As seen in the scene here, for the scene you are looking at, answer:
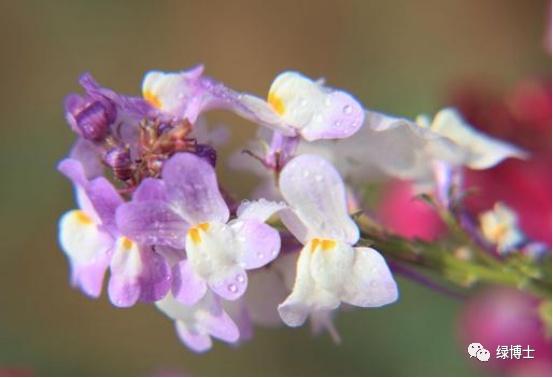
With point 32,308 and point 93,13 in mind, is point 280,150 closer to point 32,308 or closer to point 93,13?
point 32,308

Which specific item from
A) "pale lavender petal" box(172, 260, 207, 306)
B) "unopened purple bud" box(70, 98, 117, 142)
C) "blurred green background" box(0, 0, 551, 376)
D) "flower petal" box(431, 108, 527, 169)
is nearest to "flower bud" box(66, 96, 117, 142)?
"unopened purple bud" box(70, 98, 117, 142)

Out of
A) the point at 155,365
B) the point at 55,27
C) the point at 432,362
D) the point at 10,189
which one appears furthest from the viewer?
the point at 55,27

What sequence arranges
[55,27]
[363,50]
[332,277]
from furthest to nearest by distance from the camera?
[55,27] → [363,50] → [332,277]

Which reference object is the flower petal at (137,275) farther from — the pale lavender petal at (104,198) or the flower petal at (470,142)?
the flower petal at (470,142)

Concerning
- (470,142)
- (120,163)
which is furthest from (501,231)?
(120,163)

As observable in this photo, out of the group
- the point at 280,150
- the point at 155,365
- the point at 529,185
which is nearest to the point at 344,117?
the point at 280,150

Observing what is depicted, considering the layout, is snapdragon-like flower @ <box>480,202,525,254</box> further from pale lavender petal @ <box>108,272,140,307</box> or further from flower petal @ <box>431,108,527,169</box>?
pale lavender petal @ <box>108,272,140,307</box>
